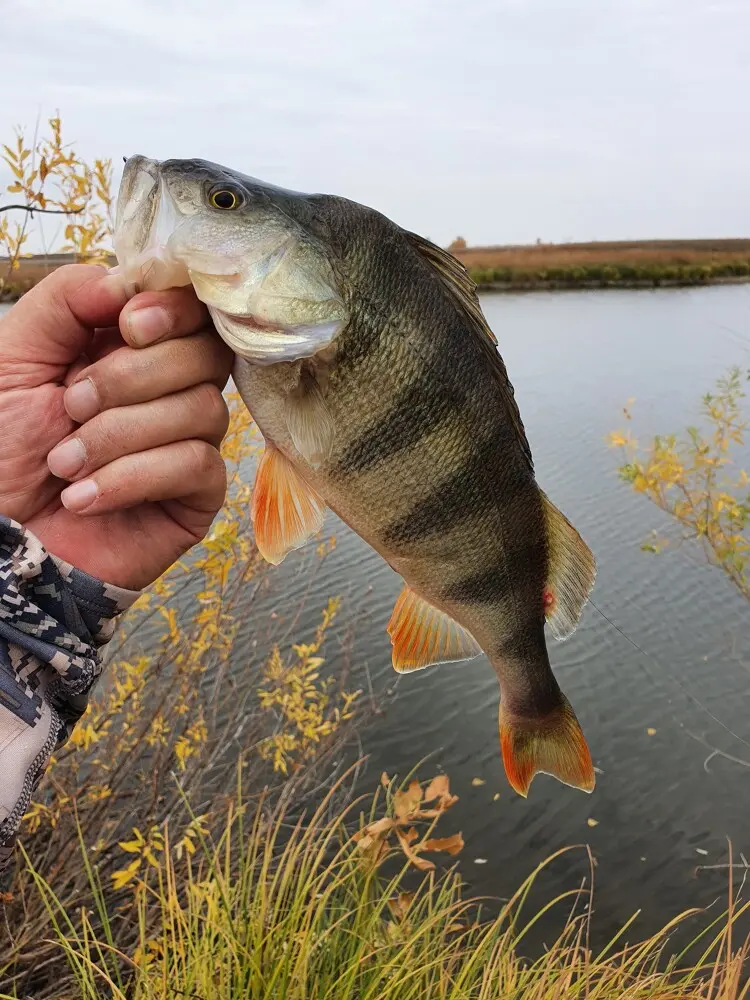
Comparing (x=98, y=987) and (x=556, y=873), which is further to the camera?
(x=556, y=873)

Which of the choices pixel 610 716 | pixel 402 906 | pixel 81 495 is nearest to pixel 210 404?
pixel 81 495

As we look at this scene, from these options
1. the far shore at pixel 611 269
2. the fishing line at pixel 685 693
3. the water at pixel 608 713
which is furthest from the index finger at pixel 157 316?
the far shore at pixel 611 269

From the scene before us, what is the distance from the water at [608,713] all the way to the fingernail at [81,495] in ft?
13.2

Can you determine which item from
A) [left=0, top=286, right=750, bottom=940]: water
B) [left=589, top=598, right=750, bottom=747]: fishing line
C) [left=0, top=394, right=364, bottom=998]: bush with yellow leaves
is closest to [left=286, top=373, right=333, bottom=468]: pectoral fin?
[left=0, top=394, right=364, bottom=998]: bush with yellow leaves

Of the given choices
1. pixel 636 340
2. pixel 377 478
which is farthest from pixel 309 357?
pixel 636 340

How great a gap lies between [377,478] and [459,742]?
5997mm

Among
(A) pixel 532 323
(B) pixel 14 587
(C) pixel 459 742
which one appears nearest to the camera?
(B) pixel 14 587

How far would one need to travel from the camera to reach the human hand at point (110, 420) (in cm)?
154

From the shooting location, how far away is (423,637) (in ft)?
6.28

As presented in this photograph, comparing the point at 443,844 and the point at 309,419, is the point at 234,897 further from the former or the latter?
the point at 309,419

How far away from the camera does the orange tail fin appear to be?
6.59ft

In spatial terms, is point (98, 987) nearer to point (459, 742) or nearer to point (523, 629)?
point (523, 629)

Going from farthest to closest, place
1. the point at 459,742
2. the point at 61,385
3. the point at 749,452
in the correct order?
the point at 749,452
the point at 459,742
the point at 61,385

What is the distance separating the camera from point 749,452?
11.3 metres
